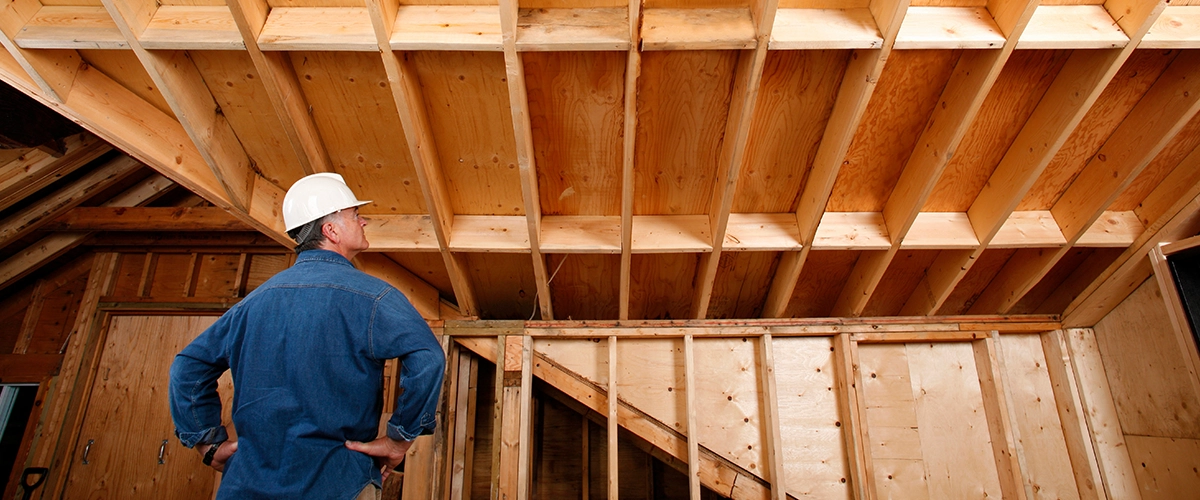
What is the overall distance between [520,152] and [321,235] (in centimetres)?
94

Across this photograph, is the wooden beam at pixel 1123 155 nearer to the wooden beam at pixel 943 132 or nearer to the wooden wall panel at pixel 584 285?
the wooden beam at pixel 943 132

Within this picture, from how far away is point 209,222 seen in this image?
4.38 m

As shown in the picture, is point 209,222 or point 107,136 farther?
point 209,222

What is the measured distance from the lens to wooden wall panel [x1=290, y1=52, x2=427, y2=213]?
2.53 m

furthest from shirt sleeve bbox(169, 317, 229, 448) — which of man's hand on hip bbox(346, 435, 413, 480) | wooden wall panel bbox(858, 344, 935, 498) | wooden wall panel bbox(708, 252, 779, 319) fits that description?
wooden wall panel bbox(858, 344, 935, 498)

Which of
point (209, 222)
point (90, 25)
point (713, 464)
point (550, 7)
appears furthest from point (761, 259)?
point (209, 222)

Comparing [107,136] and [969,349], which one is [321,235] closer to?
[107,136]

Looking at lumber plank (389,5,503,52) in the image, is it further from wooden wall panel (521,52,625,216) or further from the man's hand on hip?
the man's hand on hip

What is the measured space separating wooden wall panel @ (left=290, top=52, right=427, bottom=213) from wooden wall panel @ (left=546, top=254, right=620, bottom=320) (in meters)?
0.85

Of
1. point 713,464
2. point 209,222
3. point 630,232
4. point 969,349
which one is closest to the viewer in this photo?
point 630,232

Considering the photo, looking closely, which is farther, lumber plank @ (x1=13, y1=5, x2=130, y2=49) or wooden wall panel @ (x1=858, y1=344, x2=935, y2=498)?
wooden wall panel @ (x1=858, y1=344, x2=935, y2=498)

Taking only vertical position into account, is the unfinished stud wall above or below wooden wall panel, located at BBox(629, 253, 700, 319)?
below

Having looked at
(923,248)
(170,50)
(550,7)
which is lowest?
(923,248)

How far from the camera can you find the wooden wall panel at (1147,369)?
10.3 feet
